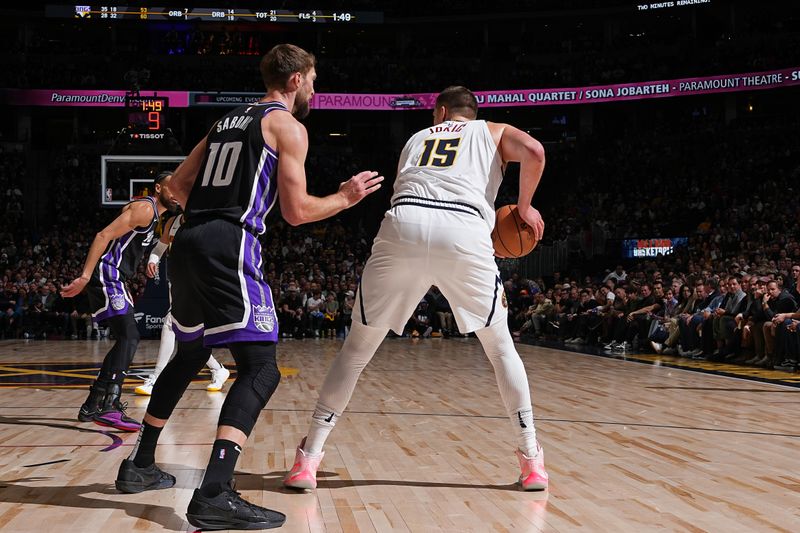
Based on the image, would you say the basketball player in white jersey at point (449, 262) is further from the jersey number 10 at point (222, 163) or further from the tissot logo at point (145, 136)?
the tissot logo at point (145, 136)

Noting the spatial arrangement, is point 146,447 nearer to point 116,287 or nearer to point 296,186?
point 296,186

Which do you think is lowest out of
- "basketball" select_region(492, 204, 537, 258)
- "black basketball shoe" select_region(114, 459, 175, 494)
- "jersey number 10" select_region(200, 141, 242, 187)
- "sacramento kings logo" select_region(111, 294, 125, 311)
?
"black basketball shoe" select_region(114, 459, 175, 494)

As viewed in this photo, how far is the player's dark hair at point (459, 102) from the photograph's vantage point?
401 centimetres

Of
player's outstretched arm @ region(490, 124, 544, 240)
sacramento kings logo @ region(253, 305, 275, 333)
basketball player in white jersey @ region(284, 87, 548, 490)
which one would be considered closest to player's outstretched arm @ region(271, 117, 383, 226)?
sacramento kings logo @ region(253, 305, 275, 333)

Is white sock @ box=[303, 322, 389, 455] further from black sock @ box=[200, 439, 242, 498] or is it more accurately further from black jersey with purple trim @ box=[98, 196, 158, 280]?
black jersey with purple trim @ box=[98, 196, 158, 280]

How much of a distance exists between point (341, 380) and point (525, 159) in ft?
4.34

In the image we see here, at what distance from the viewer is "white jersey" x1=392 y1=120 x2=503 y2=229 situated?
3727 millimetres

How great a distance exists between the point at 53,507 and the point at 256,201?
1468 millimetres

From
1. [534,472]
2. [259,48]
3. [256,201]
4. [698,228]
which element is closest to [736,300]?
[534,472]

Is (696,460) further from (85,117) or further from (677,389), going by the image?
(85,117)

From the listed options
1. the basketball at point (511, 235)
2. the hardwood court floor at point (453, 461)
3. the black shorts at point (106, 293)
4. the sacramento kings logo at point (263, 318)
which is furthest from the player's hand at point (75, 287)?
the basketball at point (511, 235)

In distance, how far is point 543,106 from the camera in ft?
111

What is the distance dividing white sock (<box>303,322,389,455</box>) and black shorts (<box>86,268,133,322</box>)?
2.62 m

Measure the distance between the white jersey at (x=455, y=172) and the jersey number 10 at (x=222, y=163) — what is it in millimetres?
813
